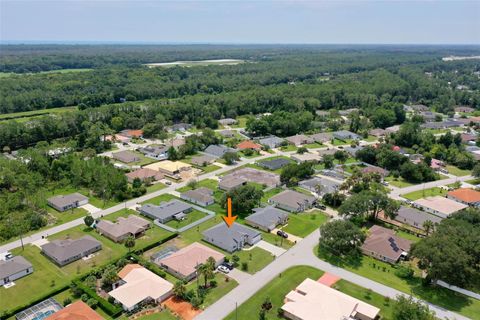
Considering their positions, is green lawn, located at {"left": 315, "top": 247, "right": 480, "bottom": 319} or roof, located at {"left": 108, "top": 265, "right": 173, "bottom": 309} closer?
roof, located at {"left": 108, "top": 265, "right": 173, "bottom": 309}

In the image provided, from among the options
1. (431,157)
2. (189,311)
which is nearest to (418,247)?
(189,311)

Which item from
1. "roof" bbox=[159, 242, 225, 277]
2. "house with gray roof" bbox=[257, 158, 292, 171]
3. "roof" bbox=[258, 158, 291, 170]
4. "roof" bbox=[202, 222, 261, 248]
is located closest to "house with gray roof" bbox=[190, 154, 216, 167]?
"house with gray roof" bbox=[257, 158, 292, 171]

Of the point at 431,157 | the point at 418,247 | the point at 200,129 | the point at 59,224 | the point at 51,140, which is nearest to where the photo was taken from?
the point at 418,247

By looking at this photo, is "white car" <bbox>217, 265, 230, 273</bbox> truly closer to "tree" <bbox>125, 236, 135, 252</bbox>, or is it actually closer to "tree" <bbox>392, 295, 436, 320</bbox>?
"tree" <bbox>125, 236, 135, 252</bbox>

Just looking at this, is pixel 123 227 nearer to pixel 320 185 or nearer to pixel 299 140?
pixel 320 185

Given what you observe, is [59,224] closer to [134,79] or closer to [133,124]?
[133,124]

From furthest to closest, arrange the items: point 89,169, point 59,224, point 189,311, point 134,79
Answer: point 134,79 < point 89,169 < point 59,224 < point 189,311

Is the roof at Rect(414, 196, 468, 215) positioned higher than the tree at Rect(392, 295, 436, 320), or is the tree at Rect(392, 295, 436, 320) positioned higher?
the tree at Rect(392, 295, 436, 320)
